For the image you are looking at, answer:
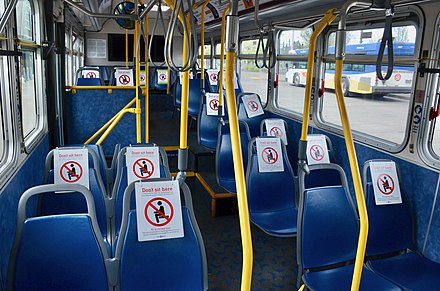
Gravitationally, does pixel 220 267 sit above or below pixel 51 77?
below

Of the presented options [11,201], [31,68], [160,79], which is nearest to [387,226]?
[11,201]

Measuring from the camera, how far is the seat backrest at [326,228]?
242 cm

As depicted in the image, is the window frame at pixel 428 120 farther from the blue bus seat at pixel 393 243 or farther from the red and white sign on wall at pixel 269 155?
the red and white sign on wall at pixel 269 155

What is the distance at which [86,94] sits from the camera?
4.95m

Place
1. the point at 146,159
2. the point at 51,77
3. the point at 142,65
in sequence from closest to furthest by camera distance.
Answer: the point at 146,159, the point at 51,77, the point at 142,65

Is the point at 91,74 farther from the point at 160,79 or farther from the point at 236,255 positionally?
the point at 236,255

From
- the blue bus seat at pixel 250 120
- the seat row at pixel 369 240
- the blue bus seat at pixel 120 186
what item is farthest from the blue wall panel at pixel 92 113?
the seat row at pixel 369 240

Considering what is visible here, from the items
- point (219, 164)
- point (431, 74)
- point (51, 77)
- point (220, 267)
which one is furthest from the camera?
point (51, 77)

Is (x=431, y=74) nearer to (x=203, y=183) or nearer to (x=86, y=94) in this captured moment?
(x=203, y=183)

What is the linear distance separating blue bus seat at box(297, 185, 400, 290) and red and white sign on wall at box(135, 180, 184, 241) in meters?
0.88

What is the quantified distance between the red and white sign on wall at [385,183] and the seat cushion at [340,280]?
0.59 metres

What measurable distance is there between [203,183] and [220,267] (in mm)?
1388

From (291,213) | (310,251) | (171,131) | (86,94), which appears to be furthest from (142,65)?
(310,251)

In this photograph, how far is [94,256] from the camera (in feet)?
6.14
